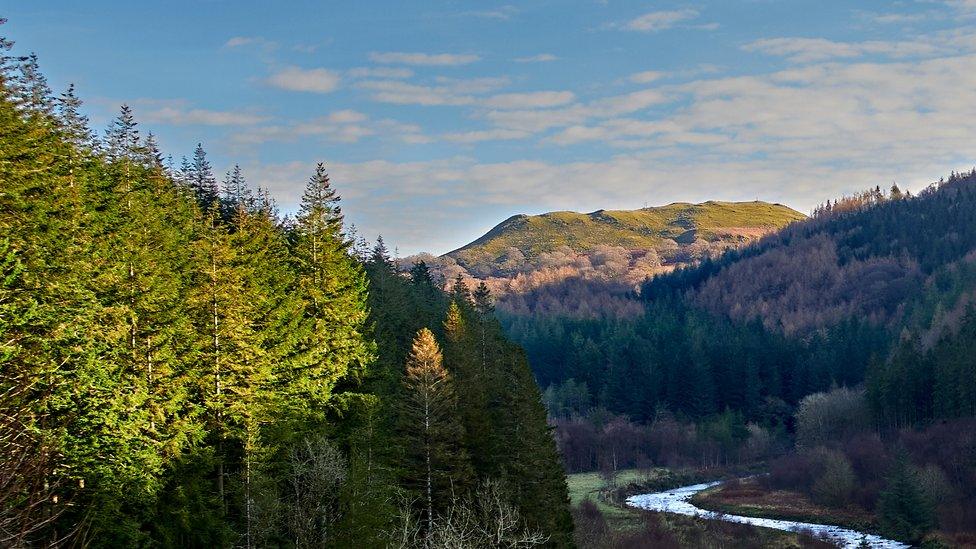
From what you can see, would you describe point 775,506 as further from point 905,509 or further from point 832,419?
point 832,419

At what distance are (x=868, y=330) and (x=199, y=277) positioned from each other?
168m

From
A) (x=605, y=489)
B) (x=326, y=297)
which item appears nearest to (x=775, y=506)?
(x=605, y=489)

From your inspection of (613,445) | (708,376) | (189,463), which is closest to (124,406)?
(189,463)

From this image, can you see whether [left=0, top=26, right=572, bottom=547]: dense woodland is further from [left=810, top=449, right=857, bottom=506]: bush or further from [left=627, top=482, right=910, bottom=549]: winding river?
[left=810, top=449, right=857, bottom=506]: bush

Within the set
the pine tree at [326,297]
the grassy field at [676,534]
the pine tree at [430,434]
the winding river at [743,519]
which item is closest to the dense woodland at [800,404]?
the winding river at [743,519]

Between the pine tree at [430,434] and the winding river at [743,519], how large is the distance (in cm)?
4062

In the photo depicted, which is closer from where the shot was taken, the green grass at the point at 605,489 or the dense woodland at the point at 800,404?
the green grass at the point at 605,489

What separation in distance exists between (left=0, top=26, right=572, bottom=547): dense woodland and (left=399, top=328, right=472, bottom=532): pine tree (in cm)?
12

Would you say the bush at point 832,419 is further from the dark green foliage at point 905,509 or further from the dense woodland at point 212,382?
the dense woodland at point 212,382

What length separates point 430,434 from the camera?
4606 centimetres

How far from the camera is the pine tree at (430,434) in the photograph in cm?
4603

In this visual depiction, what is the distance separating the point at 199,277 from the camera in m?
Result: 36.5

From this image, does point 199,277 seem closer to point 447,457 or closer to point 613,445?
point 447,457

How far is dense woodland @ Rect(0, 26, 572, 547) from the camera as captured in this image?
93.6 feet
